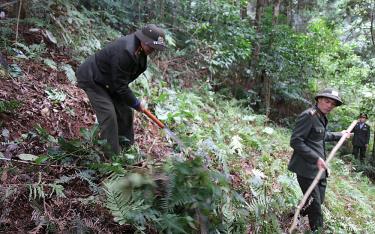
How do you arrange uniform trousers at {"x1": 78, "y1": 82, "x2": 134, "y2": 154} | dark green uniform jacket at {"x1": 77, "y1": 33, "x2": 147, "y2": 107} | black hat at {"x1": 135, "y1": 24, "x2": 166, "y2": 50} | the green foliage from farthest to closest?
uniform trousers at {"x1": 78, "y1": 82, "x2": 134, "y2": 154} < dark green uniform jacket at {"x1": 77, "y1": 33, "x2": 147, "y2": 107} < black hat at {"x1": 135, "y1": 24, "x2": 166, "y2": 50} < the green foliage

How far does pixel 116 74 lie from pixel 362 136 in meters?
12.3

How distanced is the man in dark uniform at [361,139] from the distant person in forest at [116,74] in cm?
1164

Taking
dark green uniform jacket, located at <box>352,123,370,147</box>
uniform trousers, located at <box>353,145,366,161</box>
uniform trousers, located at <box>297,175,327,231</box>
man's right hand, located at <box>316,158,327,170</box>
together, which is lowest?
uniform trousers, located at <box>353,145,366,161</box>

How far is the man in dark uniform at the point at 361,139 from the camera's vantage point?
47.8 feet

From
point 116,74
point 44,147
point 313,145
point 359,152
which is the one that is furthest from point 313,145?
point 359,152

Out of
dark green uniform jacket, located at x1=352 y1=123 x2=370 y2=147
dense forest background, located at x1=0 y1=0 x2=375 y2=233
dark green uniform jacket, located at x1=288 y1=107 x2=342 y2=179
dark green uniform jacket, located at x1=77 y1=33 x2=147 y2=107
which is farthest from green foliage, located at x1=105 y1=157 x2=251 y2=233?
dark green uniform jacket, located at x1=352 y1=123 x2=370 y2=147

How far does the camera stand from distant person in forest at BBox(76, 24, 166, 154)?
15.4 feet

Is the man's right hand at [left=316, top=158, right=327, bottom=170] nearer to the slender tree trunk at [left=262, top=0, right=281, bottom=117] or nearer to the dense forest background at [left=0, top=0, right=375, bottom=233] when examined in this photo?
the dense forest background at [left=0, top=0, right=375, bottom=233]

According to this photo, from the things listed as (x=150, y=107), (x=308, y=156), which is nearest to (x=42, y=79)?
(x=150, y=107)

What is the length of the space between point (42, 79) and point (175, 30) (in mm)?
5565

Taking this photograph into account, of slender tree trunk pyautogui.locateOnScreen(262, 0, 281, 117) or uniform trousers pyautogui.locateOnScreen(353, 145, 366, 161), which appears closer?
slender tree trunk pyautogui.locateOnScreen(262, 0, 281, 117)

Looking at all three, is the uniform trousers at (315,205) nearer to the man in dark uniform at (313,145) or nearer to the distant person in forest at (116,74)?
the man in dark uniform at (313,145)

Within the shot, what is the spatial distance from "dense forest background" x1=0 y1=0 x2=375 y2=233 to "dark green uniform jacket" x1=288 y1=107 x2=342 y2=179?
574mm

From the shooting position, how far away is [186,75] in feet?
36.8
